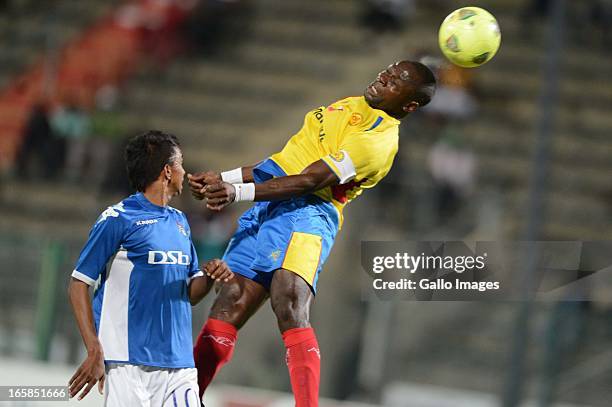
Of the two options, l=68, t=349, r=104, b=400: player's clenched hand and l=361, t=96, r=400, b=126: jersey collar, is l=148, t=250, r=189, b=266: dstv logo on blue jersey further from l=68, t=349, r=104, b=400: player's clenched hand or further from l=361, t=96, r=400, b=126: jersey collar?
l=361, t=96, r=400, b=126: jersey collar

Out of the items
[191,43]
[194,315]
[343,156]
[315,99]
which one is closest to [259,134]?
[315,99]

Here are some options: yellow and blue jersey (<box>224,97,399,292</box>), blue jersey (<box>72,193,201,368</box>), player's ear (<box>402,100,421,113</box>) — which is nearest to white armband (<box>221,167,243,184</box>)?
yellow and blue jersey (<box>224,97,399,292</box>)

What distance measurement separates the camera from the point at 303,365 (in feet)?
19.4

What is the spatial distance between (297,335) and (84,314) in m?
1.20

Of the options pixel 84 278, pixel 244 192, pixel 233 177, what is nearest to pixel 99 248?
pixel 84 278

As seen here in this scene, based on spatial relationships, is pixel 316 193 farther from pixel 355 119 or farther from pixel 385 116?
pixel 385 116

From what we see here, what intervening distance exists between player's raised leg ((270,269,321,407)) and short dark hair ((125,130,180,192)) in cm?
89

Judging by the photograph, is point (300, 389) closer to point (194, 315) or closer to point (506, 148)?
point (194, 315)

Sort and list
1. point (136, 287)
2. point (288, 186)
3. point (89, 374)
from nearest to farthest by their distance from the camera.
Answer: point (89, 374) → point (136, 287) → point (288, 186)

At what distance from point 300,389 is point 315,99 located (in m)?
11.5

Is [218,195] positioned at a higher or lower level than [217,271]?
higher

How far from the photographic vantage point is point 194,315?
1013cm

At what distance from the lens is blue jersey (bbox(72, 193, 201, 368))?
5.38m

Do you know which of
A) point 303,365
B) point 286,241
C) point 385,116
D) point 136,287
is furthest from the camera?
point 385,116
